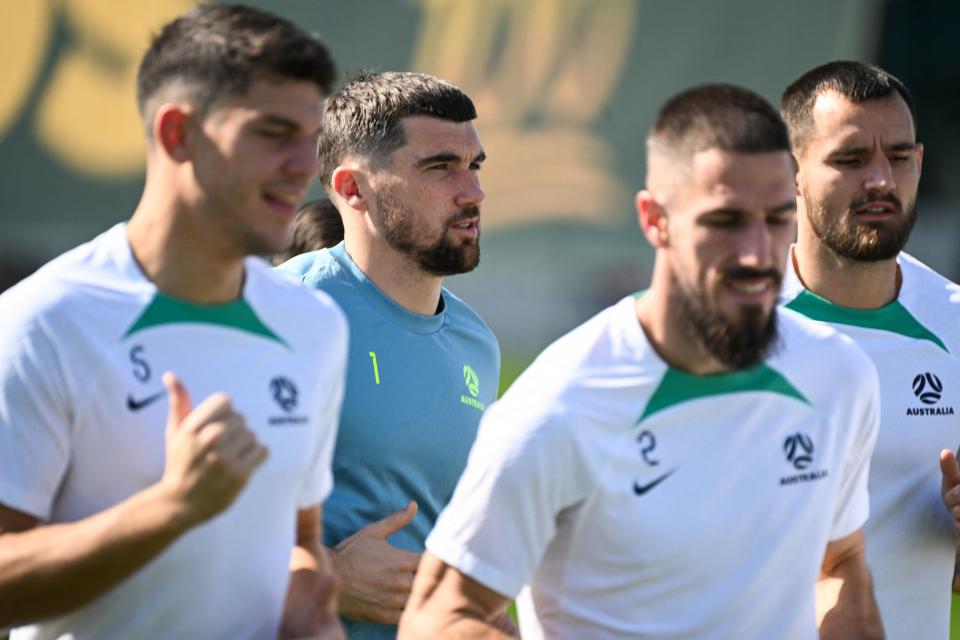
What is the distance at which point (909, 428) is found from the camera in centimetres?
456

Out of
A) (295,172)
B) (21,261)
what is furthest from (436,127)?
(21,261)

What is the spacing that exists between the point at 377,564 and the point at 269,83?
158cm

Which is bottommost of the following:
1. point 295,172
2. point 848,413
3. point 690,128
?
point 848,413

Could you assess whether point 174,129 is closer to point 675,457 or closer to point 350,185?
point 675,457

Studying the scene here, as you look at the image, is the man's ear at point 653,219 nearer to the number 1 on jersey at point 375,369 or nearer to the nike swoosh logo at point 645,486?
the nike swoosh logo at point 645,486

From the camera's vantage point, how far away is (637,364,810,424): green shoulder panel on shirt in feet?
11.6

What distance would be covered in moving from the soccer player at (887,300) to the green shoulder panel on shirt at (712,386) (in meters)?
1.00

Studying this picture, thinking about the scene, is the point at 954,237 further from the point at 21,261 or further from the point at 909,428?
the point at 909,428

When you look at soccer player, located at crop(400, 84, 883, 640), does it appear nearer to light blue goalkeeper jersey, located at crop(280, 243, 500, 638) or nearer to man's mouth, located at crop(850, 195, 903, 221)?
light blue goalkeeper jersey, located at crop(280, 243, 500, 638)

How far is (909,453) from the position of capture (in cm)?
454

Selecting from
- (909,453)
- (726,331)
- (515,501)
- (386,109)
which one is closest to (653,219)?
(726,331)

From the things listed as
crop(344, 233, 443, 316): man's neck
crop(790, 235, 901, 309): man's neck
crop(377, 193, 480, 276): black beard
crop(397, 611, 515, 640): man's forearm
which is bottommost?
crop(397, 611, 515, 640): man's forearm

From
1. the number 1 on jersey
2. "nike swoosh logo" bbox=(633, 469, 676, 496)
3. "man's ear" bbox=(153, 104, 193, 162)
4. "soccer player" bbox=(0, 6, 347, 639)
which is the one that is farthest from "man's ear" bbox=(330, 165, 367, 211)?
"nike swoosh logo" bbox=(633, 469, 676, 496)

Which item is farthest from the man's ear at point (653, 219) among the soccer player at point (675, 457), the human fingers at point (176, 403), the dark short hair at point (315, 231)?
the dark short hair at point (315, 231)
